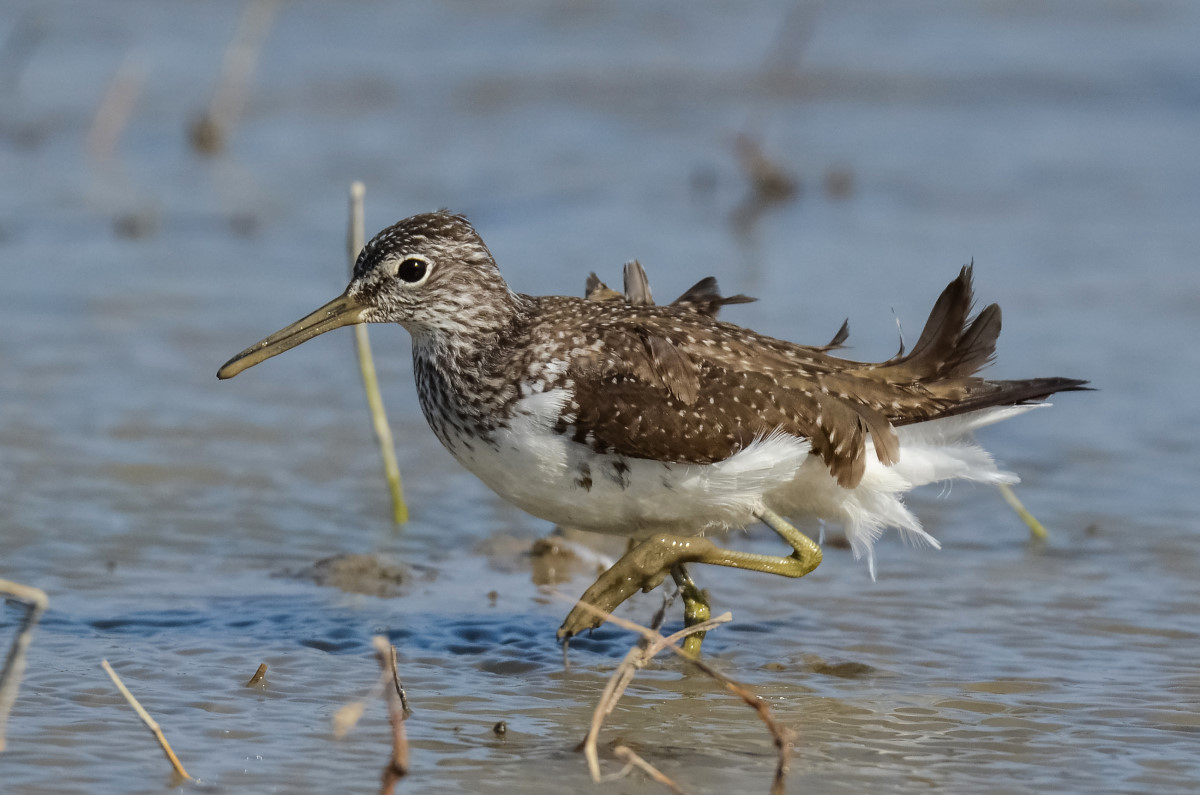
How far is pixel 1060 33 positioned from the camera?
2462 cm

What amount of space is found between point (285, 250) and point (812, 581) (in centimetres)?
760

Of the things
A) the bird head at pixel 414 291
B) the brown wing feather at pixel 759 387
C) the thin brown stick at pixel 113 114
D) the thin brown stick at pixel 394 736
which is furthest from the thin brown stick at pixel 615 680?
the thin brown stick at pixel 113 114

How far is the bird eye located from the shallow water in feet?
5.73

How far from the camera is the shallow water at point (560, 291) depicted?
6.79 m

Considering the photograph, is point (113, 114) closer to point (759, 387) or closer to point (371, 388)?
point (371, 388)

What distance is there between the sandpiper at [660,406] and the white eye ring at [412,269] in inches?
0.4

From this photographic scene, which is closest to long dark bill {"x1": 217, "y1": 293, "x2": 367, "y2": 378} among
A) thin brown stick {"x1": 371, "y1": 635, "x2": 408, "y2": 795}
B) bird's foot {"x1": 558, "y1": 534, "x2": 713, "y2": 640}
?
bird's foot {"x1": 558, "y1": 534, "x2": 713, "y2": 640}

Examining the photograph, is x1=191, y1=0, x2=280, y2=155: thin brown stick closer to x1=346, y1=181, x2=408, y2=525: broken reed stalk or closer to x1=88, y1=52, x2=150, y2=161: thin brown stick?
x1=88, y1=52, x2=150, y2=161: thin brown stick

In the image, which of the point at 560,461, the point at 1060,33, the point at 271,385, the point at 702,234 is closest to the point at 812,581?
the point at 560,461

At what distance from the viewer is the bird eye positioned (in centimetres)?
767

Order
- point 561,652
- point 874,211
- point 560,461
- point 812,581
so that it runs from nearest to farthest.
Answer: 1. point 560,461
2. point 561,652
3. point 812,581
4. point 874,211

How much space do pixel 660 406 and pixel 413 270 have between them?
141 centimetres

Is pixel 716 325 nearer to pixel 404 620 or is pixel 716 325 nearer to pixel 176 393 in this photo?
pixel 404 620

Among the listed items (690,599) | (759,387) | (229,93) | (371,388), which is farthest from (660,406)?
(229,93)
